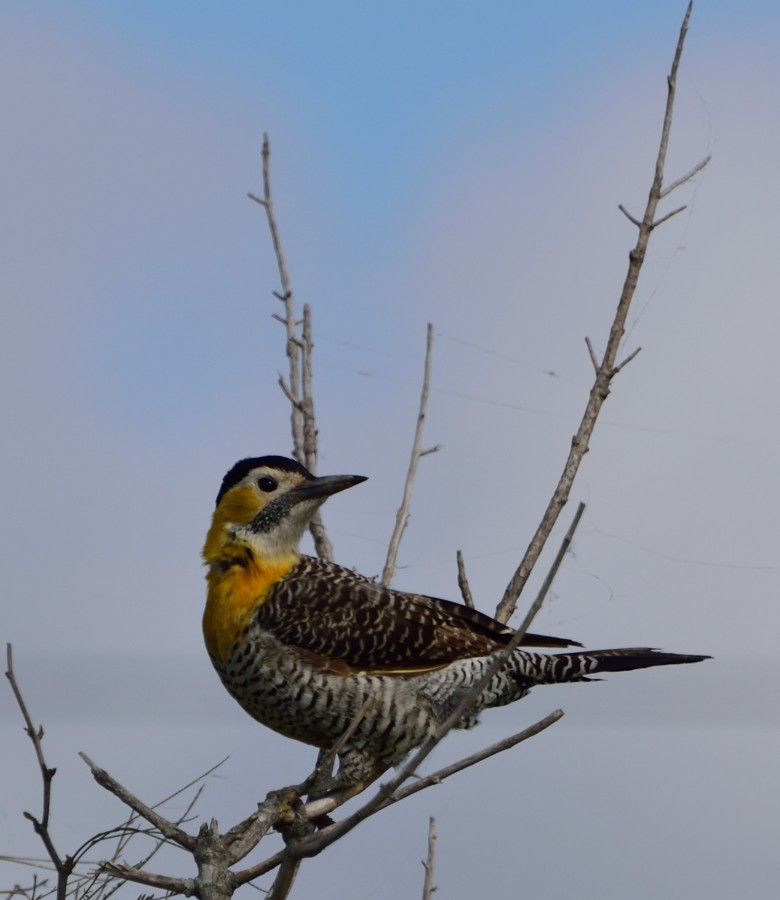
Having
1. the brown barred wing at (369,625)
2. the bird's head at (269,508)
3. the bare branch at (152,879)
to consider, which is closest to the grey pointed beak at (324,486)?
the bird's head at (269,508)

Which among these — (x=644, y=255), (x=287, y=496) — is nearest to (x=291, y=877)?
(x=287, y=496)

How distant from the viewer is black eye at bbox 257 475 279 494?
6559 mm

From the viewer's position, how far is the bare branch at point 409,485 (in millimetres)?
6293

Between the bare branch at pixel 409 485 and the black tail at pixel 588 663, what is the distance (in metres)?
0.93

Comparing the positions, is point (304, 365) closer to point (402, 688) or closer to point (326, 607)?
point (326, 607)

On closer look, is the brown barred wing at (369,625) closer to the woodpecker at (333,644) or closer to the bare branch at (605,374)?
the woodpecker at (333,644)

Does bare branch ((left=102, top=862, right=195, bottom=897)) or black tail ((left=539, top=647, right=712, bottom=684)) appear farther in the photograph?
black tail ((left=539, top=647, right=712, bottom=684))

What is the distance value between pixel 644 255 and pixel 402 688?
238cm

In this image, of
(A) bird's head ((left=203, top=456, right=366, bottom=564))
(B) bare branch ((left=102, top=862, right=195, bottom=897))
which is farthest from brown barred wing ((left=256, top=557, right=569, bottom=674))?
(B) bare branch ((left=102, top=862, right=195, bottom=897))

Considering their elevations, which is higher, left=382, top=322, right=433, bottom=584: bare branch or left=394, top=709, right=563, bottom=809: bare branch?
left=382, top=322, right=433, bottom=584: bare branch

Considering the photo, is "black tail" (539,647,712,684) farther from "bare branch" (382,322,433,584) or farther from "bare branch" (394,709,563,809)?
"bare branch" (394,709,563,809)

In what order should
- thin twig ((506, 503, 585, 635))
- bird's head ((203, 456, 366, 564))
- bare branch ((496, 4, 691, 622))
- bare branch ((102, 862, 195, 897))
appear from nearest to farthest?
thin twig ((506, 503, 585, 635)) → bare branch ((102, 862, 195, 897)) → bare branch ((496, 4, 691, 622)) → bird's head ((203, 456, 366, 564))

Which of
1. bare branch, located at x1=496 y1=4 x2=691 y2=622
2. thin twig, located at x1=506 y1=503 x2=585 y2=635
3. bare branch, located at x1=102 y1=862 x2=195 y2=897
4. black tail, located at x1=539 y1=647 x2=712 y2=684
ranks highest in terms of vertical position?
bare branch, located at x1=496 y1=4 x2=691 y2=622

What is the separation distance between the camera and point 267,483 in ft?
21.6
